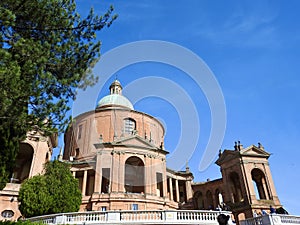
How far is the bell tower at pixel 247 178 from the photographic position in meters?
25.4

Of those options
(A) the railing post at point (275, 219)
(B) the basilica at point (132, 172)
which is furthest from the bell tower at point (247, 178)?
(A) the railing post at point (275, 219)

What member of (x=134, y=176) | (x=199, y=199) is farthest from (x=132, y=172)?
(x=199, y=199)

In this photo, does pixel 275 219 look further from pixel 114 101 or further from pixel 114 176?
pixel 114 101

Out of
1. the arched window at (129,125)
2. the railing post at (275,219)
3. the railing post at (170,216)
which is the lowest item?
the railing post at (275,219)

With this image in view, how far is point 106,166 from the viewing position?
26500 millimetres

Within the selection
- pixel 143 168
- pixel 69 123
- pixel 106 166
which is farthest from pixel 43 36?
pixel 143 168

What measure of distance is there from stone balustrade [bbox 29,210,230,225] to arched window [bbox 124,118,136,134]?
64.4ft

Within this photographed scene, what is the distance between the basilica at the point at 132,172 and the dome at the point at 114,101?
1510mm

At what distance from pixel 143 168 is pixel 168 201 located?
431 cm

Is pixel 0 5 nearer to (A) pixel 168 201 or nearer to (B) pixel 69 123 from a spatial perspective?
(B) pixel 69 123

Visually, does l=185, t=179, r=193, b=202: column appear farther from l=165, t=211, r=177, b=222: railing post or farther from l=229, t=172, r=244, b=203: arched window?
l=165, t=211, r=177, b=222: railing post

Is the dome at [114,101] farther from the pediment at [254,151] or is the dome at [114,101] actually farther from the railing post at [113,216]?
the railing post at [113,216]

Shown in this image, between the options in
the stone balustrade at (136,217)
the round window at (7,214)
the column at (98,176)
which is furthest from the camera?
the column at (98,176)

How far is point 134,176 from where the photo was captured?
93.8 ft
